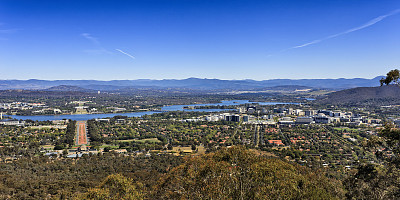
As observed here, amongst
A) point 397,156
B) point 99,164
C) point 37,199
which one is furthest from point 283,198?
point 99,164

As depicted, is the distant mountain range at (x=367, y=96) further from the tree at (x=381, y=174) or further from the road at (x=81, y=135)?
the tree at (x=381, y=174)

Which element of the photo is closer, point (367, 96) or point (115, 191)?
point (115, 191)

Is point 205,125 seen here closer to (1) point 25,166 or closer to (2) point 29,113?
(1) point 25,166

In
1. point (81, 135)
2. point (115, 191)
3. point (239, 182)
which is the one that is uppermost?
point (239, 182)

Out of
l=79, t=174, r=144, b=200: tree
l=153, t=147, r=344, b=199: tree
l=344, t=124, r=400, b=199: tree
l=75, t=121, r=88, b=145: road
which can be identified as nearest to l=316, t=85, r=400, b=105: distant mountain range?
l=75, t=121, r=88, b=145: road

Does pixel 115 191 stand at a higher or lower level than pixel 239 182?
lower

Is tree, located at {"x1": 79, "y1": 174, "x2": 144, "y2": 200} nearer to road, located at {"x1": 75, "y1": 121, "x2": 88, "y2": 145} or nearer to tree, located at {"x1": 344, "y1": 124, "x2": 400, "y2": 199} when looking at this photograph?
tree, located at {"x1": 344, "y1": 124, "x2": 400, "y2": 199}

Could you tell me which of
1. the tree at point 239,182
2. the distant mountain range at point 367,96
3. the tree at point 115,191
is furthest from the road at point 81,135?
the distant mountain range at point 367,96

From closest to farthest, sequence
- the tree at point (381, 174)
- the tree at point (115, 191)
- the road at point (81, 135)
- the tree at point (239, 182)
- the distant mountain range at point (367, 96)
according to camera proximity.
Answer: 1. the tree at point (239, 182)
2. the tree at point (381, 174)
3. the tree at point (115, 191)
4. the road at point (81, 135)
5. the distant mountain range at point (367, 96)

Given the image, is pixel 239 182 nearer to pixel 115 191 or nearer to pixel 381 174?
pixel 381 174

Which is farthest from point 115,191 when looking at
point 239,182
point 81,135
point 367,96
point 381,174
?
point 367,96

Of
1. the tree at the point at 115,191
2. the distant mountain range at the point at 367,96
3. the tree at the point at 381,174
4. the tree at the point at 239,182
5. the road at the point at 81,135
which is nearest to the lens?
the tree at the point at 239,182

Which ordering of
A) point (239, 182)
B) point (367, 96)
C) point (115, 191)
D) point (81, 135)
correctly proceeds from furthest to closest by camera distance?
point (367, 96) < point (81, 135) < point (115, 191) < point (239, 182)

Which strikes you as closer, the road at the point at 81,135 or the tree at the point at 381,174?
the tree at the point at 381,174
